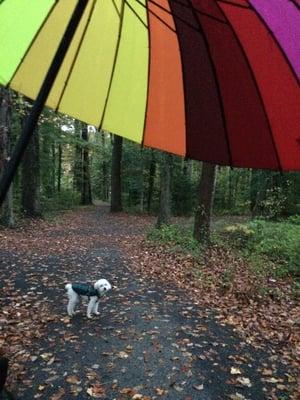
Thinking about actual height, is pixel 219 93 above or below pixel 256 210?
above

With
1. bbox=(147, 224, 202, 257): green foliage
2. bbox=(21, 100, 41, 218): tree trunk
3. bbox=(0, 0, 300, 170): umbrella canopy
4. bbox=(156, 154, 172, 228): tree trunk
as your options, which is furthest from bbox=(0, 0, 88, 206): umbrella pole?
bbox=(21, 100, 41, 218): tree trunk

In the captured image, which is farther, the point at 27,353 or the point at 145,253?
the point at 145,253

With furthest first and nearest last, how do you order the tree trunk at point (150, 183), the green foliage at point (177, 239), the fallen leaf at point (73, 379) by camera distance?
the tree trunk at point (150, 183), the green foliage at point (177, 239), the fallen leaf at point (73, 379)

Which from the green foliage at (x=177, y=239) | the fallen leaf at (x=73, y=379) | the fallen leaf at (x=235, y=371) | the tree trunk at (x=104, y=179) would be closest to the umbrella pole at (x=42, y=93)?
the fallen leaf at (x=73, y=379)

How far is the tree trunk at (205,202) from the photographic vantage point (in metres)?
13.0

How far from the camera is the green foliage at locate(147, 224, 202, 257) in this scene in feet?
41.0

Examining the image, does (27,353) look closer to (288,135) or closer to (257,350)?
(257,350)

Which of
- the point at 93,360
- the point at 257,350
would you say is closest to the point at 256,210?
the point at 257,350

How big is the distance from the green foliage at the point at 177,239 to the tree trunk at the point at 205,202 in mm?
384

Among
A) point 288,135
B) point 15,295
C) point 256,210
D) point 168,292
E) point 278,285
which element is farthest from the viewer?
point 256,210

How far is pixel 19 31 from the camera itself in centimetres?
326

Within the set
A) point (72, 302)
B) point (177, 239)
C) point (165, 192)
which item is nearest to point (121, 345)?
point (72, 302)

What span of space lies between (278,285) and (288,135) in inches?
329

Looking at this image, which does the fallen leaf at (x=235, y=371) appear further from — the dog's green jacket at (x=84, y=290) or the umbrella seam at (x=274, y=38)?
the umbrella seam at (x=274, y=38)
